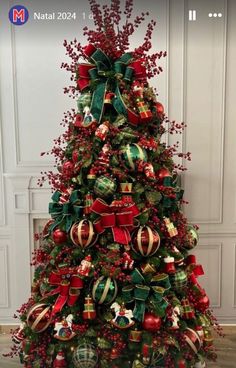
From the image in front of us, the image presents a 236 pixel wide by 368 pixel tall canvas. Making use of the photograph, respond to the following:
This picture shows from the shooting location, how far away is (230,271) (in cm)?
280

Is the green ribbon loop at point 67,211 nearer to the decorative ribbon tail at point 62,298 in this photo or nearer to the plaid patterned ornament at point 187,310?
the decorative ribbon tail at point 62,298

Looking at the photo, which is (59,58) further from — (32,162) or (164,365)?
(164,365)

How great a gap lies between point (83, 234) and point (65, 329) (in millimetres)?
382

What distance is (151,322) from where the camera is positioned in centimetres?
154

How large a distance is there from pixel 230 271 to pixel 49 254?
5.04 feet

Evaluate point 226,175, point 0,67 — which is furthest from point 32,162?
point 226,175

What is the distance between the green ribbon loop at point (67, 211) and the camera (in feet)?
5.22

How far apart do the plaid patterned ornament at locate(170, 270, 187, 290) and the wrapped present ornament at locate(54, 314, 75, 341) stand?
0.44 m

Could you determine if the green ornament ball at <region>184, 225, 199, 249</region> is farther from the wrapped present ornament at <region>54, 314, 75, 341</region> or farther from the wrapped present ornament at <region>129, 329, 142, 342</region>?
the wrapped present ornament at <region>54, 314, 75, 341</region>

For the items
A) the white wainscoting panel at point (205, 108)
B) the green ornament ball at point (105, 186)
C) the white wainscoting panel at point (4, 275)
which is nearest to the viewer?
the green ornament ball at point (105, 186)

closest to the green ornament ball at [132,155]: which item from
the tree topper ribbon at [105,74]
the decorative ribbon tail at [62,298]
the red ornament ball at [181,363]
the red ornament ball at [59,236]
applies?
the tree topper ribbon at [105,74]

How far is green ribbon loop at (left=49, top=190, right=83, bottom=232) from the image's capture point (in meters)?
1.59

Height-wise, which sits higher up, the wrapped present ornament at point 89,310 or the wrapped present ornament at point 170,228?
the wrapped present ornament at point 170,228

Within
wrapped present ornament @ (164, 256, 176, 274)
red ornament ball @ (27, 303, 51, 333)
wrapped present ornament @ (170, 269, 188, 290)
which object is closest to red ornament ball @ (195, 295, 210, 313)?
wrapped present ornament @ (170, 269, 188, 290)
